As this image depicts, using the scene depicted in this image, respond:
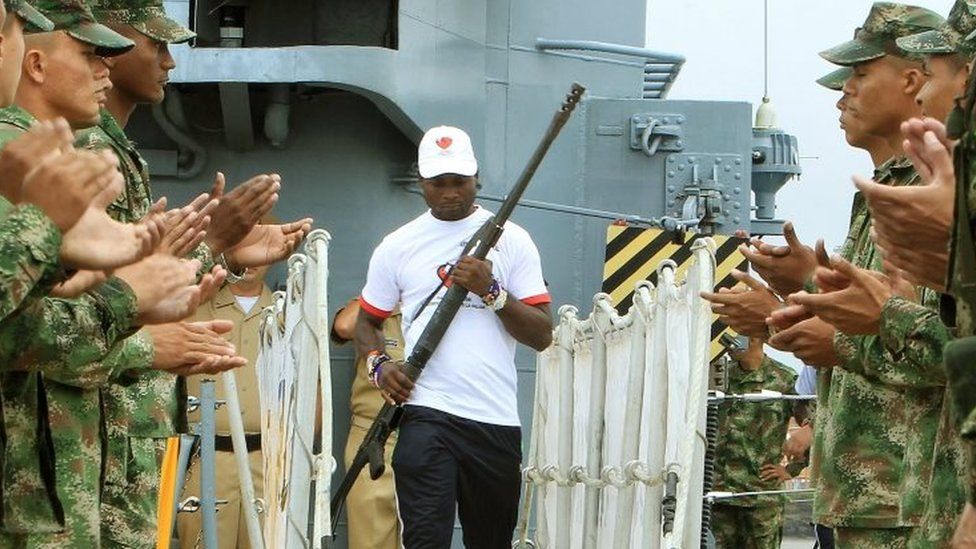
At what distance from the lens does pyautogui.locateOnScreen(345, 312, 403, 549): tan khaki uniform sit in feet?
34.6

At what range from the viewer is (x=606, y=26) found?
12.5 metres

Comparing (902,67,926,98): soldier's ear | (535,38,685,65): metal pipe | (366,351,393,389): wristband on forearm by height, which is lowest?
(366,351,393,389): wristband on forearm

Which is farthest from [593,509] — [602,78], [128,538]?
[602,78]

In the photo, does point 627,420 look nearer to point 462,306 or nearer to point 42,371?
point 462,306

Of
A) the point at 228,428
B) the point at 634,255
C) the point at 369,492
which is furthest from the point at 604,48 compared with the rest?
the point at 228,428

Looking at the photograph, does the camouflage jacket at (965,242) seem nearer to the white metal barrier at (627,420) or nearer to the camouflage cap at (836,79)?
the white metal barrier at (627,420)

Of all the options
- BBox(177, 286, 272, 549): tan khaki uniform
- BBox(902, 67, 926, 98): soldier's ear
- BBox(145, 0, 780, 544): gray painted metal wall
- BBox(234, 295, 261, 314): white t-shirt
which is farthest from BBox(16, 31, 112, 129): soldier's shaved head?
BBox(234, 295, 261, 314): white t-shirt

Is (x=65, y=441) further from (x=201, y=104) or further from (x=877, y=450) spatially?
(x=201, y=104)

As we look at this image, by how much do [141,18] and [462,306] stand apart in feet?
6.99

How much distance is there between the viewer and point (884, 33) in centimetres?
654

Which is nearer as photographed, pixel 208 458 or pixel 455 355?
pixel 208 458

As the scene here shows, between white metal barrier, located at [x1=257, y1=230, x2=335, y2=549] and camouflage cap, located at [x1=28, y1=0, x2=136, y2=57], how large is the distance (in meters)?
1.64

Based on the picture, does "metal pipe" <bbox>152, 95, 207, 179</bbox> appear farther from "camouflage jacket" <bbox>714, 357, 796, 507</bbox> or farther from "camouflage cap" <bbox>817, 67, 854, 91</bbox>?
"camouflage cap" <bbox>817, 67, 854, 91</bbox>

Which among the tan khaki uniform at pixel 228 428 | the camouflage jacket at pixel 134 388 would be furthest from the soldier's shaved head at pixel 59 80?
the tan khaki uniform at pixel 228 428
